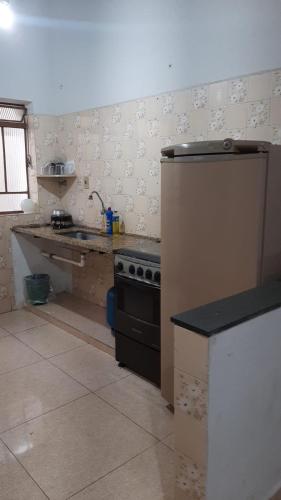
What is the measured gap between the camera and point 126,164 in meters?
3.20

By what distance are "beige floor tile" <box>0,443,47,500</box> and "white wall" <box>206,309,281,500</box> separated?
86 cm

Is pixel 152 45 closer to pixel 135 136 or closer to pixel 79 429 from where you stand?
pixel 135 136

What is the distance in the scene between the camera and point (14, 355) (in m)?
2.95

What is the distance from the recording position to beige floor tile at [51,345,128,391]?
2.58m

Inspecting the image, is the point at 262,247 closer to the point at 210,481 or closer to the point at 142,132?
the point at 210,481

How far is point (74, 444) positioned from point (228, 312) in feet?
4.10

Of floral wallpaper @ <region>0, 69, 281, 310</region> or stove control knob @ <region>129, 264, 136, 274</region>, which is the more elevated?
floral wallpaper @ <region>0, 69, 281, 310</region>

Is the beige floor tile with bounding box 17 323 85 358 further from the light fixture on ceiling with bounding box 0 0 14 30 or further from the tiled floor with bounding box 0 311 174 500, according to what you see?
the light fixture on ceiling with bounding box 0 0 14 30

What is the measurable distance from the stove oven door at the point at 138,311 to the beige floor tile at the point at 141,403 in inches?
11.6

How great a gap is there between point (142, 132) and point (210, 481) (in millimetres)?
2464

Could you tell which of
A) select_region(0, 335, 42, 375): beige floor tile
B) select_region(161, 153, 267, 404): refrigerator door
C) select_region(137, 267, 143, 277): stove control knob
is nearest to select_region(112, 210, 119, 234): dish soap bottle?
select_region(137, 267, 143, 277): stove control knob

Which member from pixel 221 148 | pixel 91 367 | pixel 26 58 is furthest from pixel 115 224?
pixel 26 58

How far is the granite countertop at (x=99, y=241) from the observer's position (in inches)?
106

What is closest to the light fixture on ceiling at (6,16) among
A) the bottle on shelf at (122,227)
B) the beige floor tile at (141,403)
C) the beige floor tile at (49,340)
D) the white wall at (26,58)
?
the white wall at (26,58)
